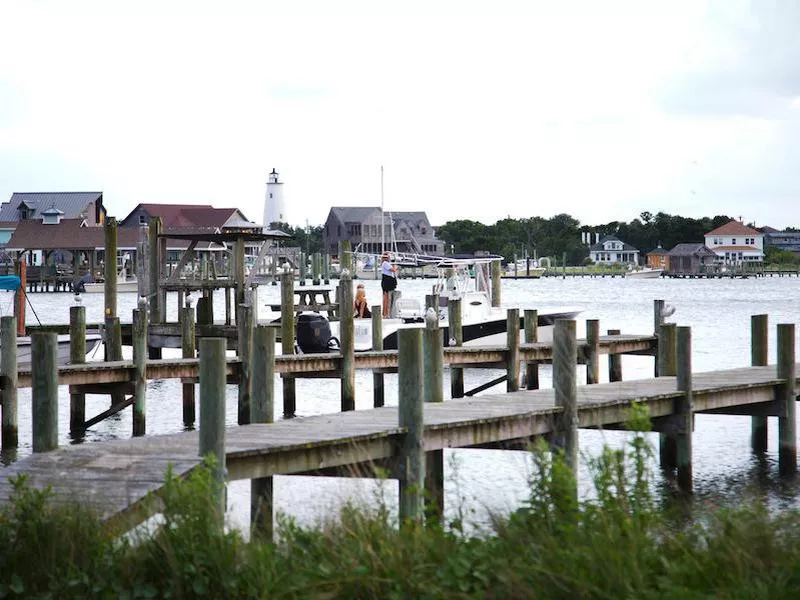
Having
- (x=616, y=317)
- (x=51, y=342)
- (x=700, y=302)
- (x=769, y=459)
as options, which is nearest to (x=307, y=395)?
(x=769, y=459)

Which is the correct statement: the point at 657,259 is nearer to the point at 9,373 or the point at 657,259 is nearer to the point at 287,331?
the point at 287,331

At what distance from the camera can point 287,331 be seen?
950 inches

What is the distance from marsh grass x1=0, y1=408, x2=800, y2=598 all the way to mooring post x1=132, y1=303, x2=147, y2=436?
9.96 metres

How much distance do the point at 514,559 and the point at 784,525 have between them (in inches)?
60.0

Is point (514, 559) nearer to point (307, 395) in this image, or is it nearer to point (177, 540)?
point (177, 540)

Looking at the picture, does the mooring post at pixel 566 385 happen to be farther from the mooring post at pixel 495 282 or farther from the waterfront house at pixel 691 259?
the waterfront house at pixel 691 259

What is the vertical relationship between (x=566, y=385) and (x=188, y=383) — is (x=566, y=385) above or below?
above

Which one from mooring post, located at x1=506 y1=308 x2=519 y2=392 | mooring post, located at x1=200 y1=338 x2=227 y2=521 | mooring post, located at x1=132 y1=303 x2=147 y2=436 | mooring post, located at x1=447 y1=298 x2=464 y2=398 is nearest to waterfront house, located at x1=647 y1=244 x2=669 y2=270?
mooring post, located at x1=447 y1=298 x2=464 y2=398

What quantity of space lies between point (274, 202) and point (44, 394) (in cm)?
13388

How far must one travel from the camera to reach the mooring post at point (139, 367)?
717 inches

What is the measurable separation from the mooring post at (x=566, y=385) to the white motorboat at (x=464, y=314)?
49.7ft

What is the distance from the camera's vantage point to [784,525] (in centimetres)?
713

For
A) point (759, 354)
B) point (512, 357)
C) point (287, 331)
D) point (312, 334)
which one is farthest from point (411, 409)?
point (312, 334)

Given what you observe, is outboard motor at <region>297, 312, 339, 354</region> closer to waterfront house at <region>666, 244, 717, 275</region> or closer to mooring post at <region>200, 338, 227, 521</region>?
mooring post at <region>200, 338, 227, 521</region>
